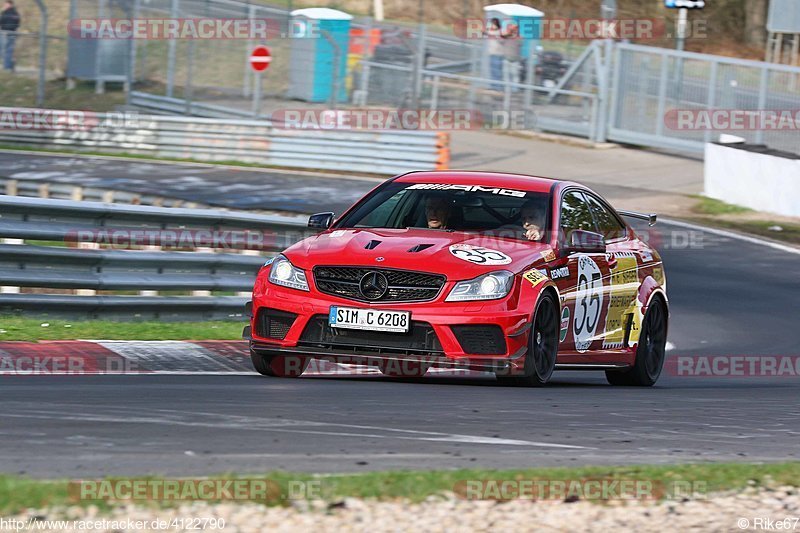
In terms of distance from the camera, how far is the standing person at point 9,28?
35.0 m

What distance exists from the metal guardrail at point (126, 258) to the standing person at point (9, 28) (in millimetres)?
23365

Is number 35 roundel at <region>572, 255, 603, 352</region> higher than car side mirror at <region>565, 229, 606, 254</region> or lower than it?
lower

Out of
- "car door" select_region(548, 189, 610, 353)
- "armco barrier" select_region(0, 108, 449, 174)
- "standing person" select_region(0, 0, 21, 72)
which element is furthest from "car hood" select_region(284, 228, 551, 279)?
"standing person" select_region(0, 0, 21, 72)

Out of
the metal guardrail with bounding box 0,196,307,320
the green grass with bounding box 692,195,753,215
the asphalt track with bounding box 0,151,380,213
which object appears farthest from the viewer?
the green grass with bounding box 692,195,753,215

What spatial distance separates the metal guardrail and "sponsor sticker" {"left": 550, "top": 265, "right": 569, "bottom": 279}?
3.79 metres

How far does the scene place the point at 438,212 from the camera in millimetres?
9375

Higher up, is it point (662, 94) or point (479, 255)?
point (662, 94)

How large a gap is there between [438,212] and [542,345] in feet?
4.06

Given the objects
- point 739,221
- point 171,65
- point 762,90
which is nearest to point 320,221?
point 739,221

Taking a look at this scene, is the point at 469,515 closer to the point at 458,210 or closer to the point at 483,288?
the point at 483,288

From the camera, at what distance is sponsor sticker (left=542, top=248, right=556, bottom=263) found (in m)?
8.83

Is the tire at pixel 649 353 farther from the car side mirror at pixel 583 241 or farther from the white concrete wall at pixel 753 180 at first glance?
the white concrete wall at pixel 753 180

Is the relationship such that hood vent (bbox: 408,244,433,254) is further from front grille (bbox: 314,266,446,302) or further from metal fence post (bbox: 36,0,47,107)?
metal fence post (bbox: 36,0,47,107)

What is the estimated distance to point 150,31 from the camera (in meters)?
34.3
